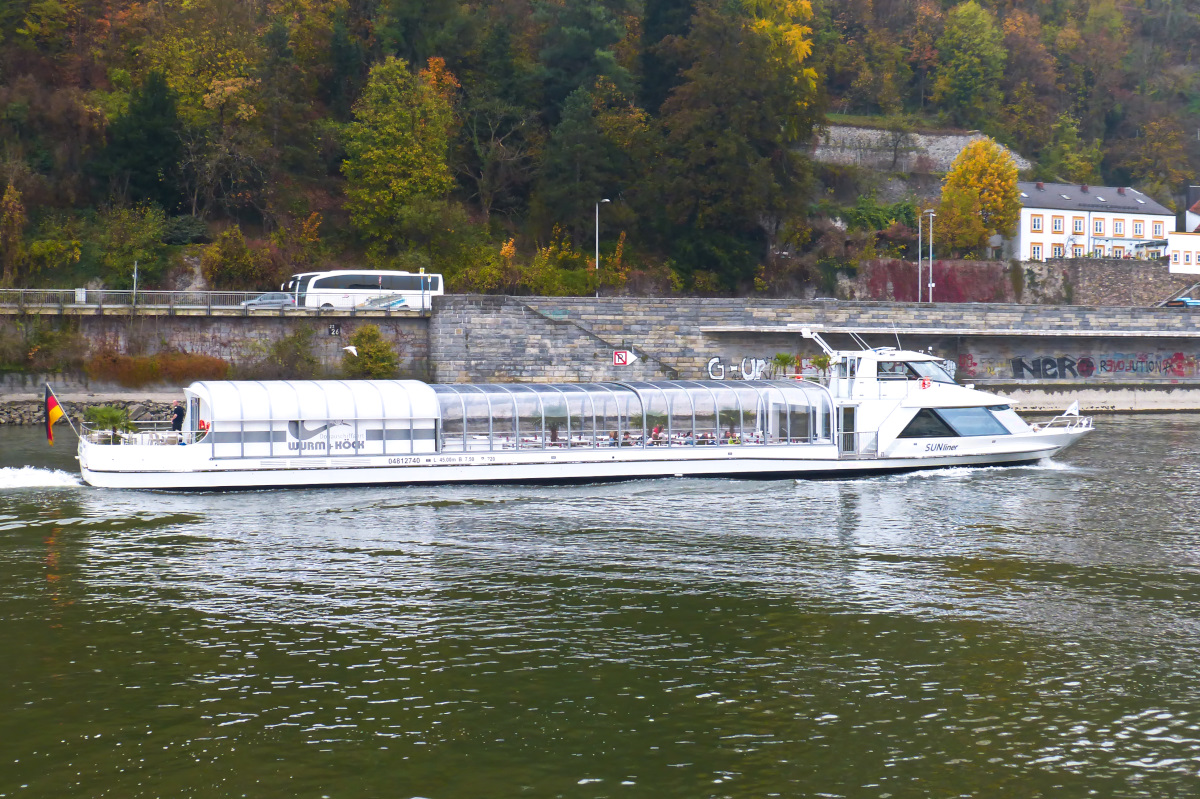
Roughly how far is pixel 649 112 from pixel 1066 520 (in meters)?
55.7

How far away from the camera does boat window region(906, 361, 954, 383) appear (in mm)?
40812

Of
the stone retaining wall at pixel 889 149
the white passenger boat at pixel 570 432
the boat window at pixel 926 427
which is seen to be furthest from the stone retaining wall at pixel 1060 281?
the boat window at pixel 926 427

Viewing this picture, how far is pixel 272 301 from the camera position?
58344mm

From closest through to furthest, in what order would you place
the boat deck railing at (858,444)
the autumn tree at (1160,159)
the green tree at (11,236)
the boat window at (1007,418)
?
the boat deck railing at (858,444) < the boat window at (1007,418) < the green tree at (11,236) < the autumn tree at (1160,159)

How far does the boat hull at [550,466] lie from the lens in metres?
35.2

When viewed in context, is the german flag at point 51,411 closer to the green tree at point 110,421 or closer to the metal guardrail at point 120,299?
the green tree at point 110,421

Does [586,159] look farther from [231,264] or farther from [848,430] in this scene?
[848,430]

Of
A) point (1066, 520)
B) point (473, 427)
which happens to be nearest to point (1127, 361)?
point (1066, 520)

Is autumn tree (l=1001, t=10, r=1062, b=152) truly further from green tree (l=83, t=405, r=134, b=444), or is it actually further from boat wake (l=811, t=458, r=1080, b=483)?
green tree (l=83, t=405, r=134, b=444)

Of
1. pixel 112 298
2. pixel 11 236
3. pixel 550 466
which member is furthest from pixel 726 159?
pixel 11 236

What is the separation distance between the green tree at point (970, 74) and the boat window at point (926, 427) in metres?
77.0

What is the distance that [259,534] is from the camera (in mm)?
29141

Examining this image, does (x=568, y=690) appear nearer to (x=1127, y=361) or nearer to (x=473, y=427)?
(x=473, y=427)

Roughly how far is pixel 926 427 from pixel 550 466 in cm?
1287
